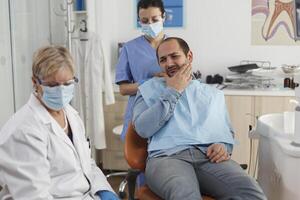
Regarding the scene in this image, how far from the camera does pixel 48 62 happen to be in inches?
54.1

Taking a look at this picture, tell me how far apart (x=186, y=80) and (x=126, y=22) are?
209cm

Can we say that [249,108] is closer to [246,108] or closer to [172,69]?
[246,108]

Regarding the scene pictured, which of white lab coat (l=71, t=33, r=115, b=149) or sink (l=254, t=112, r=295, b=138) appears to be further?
white lab coat (l=71, t=33, r=115, b=149)

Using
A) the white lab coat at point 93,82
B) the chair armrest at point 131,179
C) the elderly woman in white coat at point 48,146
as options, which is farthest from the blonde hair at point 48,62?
the white lab coat at point 93,82

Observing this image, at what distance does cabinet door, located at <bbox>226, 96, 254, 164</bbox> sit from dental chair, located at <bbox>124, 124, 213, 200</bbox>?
1426 millimetres

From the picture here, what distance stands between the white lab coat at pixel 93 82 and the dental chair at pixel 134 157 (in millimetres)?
1252

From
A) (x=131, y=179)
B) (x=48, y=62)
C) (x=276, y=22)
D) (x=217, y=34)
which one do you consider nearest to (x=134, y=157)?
(x=131, y=179)

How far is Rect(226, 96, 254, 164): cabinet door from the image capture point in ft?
10.3

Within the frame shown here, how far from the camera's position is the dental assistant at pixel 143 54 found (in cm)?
213

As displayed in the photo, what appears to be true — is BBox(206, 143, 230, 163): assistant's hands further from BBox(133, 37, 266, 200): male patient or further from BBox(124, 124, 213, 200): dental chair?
BBox(124, 124, 213, 200): dental chair

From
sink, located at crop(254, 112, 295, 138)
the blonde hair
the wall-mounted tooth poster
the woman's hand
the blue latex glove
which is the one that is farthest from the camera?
the wall-mounted tooth poster

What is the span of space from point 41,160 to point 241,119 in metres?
2.19

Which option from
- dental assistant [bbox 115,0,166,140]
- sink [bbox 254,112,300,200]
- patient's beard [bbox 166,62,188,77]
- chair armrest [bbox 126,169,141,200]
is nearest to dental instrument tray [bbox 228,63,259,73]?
dental assistant [bbox 115,0,166,140]

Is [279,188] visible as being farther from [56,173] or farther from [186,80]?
[56,173]
